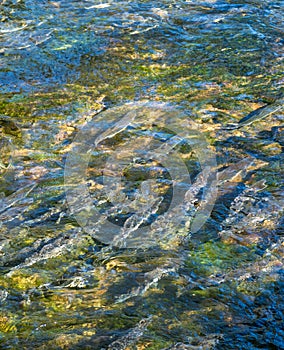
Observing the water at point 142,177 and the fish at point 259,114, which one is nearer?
the water at point 142,177

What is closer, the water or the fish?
the water

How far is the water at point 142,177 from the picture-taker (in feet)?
7.55

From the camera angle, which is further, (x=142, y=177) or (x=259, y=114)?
(x=259, y=114)

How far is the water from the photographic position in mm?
2301

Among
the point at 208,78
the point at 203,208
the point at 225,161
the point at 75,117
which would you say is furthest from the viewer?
the point at 208,78

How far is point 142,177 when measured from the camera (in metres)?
3.15

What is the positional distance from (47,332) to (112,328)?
25 centimetres

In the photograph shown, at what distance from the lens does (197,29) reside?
4.68 metres

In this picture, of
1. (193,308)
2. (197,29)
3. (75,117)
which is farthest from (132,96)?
(193,308)

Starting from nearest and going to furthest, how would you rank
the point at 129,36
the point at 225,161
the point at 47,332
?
the point at 47,332 < the point at 225,161 < the point at 129,36

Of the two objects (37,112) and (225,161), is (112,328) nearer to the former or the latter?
(225,161)

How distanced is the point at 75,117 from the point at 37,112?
10.3 inches

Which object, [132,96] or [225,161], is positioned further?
[132,96]

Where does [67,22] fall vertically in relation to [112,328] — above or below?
above
